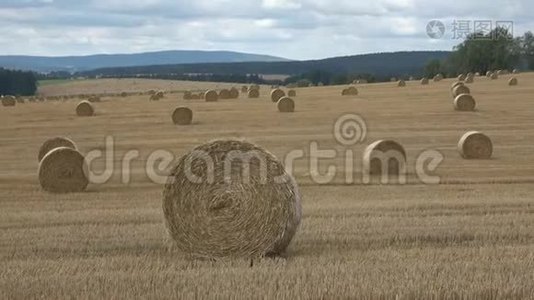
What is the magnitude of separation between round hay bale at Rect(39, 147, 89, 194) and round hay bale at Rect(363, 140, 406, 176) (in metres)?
5.75

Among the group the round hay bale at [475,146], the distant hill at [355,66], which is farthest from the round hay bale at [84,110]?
the distant hill at [355,66]

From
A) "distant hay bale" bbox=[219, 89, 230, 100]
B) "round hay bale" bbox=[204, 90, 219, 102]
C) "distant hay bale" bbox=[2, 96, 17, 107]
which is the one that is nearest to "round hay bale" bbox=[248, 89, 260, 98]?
"distant hay bale" bbox=[219, 89, 230, 100]

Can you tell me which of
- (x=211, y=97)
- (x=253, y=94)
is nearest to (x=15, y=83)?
(x=253, y=94)

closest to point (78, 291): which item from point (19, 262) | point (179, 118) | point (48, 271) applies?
point (48, 271)

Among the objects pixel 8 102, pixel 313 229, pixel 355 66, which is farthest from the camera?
pixel 355 66

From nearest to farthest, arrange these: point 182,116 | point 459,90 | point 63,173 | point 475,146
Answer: point 63,173
point 475,146
point 182,116
point 459,90

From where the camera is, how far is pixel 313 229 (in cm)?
1237

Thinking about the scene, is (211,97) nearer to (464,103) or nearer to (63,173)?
(464,103)

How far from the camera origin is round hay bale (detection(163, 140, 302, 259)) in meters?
11.0

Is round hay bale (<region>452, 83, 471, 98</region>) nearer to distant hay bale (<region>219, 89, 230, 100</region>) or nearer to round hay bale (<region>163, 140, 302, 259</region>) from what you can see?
distant hay bale (<region>219, 89, 230, 100</region>)

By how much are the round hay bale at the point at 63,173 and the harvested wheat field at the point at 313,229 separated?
22 centimetres

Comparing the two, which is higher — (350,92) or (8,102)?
(350,92)

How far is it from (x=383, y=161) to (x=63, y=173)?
644 centimetres

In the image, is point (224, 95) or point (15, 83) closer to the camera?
point (224, 95)
